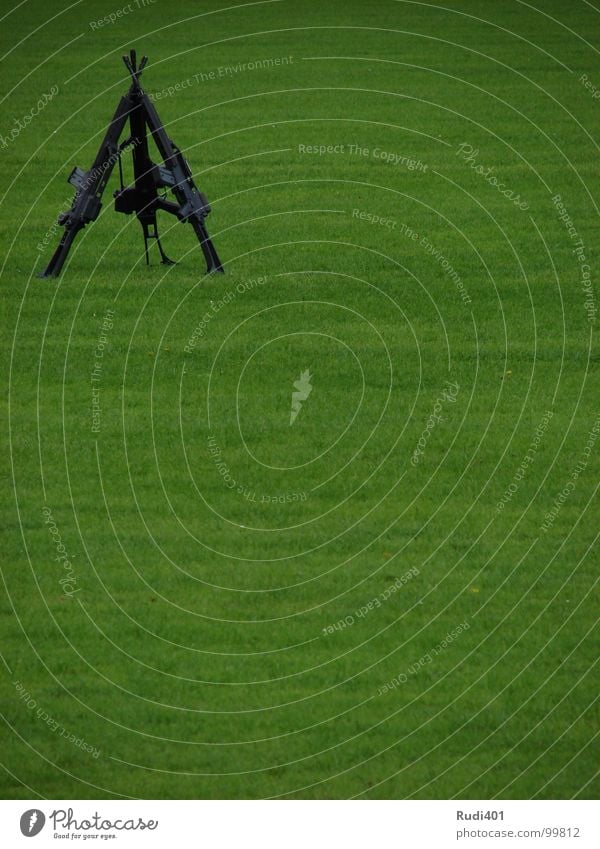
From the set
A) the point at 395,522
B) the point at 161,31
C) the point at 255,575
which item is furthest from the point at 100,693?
the point at 161,31
